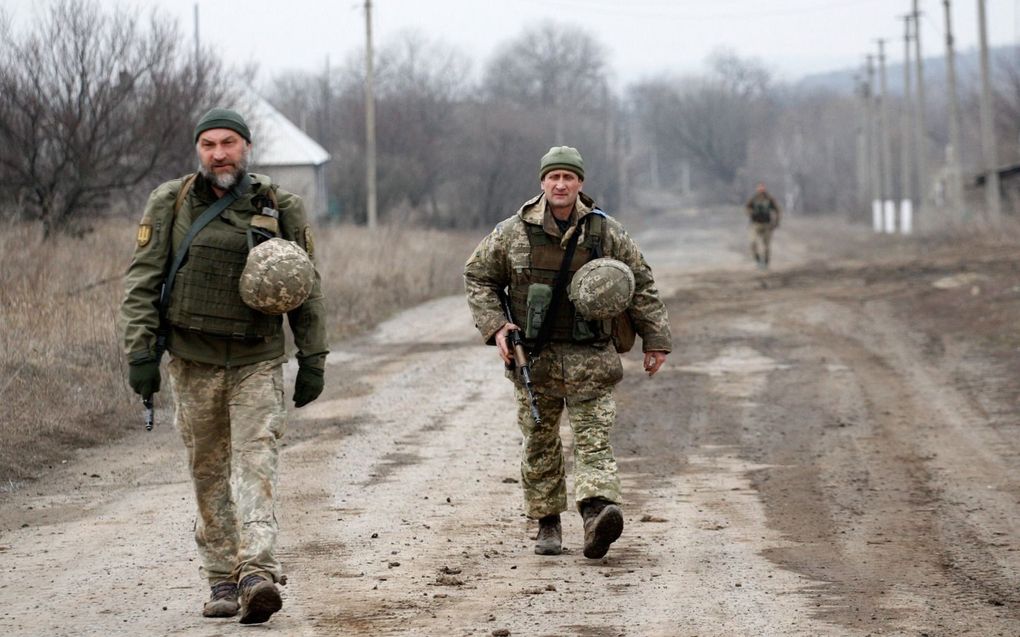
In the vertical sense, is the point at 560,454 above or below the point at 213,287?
below

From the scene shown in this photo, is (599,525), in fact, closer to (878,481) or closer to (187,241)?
(187,241)

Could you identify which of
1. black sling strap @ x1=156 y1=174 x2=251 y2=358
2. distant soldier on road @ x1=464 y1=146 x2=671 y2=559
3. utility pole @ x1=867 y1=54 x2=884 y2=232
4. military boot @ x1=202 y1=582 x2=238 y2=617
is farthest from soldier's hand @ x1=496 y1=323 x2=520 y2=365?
utility pole @ x1=867 y1=54 x2=884 y2=232

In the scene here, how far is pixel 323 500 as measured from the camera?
8742 millimetres

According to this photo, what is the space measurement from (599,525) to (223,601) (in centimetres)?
179

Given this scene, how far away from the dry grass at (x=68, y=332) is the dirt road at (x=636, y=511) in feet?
1.32

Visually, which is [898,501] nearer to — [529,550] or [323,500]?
[529,550]

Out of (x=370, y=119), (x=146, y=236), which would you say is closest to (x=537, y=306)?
(x=146, y=236)

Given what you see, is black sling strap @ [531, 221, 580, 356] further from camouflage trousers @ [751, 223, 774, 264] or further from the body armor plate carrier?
camouflage trousers @ [751, 223, 774, 264]

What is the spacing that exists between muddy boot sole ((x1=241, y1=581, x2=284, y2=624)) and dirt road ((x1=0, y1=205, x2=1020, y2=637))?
0.10 m

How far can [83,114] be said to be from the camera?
71.1 feet

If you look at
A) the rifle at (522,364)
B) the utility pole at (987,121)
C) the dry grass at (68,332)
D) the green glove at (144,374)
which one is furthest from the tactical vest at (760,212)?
the green glove at (144,374)

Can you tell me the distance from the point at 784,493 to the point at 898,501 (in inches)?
26.5

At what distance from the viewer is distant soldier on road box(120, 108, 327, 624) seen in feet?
18.8

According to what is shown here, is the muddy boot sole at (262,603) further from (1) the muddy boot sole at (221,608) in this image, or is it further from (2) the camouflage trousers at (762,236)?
(2) the camouflage trousers at (762,236)
